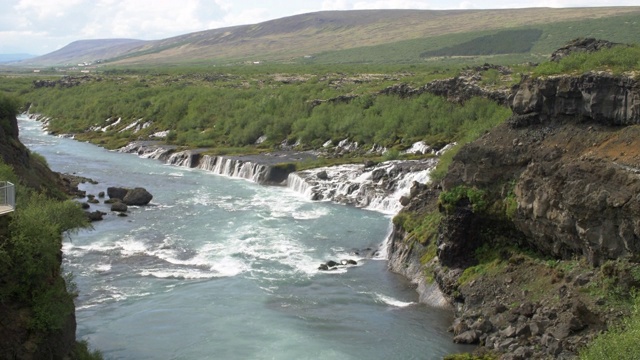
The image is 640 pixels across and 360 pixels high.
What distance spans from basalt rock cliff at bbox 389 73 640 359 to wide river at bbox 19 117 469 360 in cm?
181

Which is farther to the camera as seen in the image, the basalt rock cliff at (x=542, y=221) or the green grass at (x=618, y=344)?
the basalt rock cliff at (x=542, y=221)

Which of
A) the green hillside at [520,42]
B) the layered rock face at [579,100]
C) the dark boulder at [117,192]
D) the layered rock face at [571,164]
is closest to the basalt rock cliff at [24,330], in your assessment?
the layered rock face at [571,164]

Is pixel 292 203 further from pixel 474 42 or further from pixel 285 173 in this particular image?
pixel 474 42

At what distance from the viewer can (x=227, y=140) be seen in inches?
3337

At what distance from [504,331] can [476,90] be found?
1833 inches

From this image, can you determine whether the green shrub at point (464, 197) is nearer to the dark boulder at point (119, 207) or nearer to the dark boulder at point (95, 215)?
the dark boulder at point (95, 215)

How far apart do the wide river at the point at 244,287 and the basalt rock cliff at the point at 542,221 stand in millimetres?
1810

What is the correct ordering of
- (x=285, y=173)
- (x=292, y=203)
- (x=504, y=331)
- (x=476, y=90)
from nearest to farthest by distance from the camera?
(x=504, y=331), (x=292, y=203), (x=285, y=173), (x=476, y=90)

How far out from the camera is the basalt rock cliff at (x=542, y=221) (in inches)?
945

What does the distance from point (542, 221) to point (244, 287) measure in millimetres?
13508

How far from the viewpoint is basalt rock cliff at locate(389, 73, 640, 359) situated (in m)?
24.0

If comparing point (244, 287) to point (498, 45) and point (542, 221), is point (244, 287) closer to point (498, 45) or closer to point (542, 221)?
point (542, 221)

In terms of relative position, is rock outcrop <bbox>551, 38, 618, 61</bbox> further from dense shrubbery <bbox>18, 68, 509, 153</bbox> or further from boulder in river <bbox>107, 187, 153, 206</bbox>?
boulder in river <bbox>107, 187, 153, 206</bbox>

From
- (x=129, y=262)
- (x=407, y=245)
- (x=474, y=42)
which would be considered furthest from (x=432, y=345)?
(x=474, y=42)
